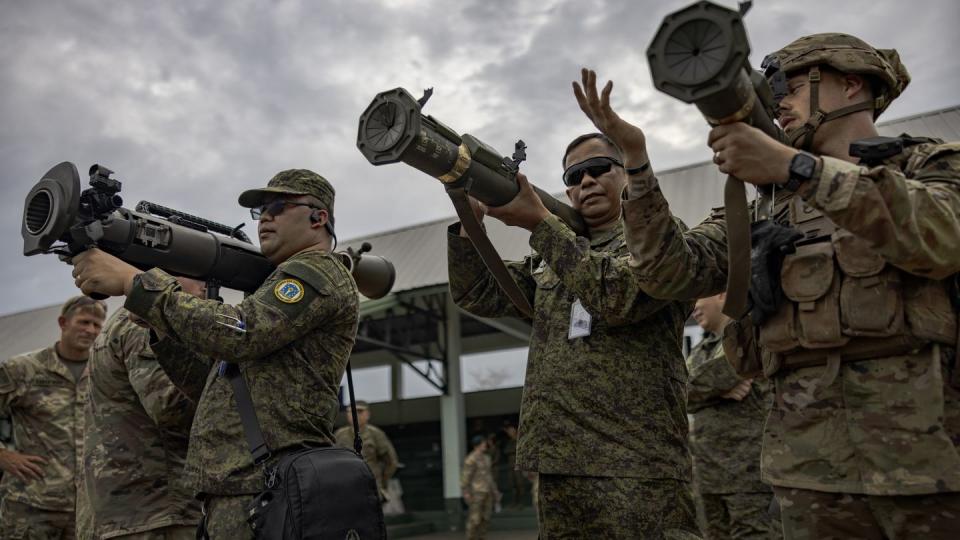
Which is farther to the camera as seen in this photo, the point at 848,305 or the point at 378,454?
the point at 378,454

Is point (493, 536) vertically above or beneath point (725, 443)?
beneath

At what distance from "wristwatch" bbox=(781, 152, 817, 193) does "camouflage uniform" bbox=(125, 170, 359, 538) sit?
1.83 meters

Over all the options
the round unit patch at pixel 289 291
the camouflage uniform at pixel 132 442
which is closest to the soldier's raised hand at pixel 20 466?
the camouflage uniform at pixel 132 442

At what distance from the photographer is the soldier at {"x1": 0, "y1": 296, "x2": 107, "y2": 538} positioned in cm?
528

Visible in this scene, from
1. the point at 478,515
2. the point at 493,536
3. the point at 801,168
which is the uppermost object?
the point at 801,168

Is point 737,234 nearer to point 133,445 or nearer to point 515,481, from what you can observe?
point 133,445

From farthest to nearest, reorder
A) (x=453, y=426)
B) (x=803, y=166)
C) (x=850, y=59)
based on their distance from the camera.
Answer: (x=453, y=426) < (x=850, y=59) < (x=803, y=166)

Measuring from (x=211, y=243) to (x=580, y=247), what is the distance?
5.56 feet

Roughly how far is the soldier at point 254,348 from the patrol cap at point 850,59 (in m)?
1.87

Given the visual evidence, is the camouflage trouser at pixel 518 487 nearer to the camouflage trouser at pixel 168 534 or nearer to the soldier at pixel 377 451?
the soldier at pixel 377 451

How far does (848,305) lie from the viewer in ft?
7.00

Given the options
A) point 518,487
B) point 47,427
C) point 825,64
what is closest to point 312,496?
point 825,64

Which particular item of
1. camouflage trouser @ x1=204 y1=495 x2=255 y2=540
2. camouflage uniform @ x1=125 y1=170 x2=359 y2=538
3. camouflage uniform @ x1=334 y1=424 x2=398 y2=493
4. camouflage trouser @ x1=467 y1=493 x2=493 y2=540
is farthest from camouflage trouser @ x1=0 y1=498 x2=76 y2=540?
camouflage trouser @ x1=467 y1=493 x2=493 y2=540

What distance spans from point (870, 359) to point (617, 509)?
0.97m
